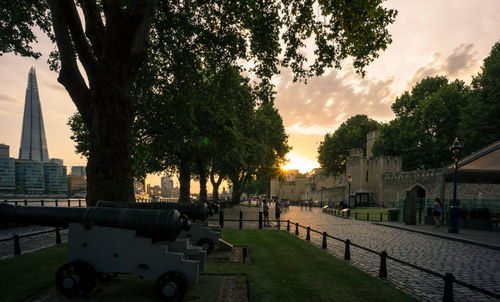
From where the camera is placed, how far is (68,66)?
22.2 feet

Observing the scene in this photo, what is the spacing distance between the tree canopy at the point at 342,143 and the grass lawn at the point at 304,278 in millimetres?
50745

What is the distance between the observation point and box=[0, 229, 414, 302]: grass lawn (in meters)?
4.54

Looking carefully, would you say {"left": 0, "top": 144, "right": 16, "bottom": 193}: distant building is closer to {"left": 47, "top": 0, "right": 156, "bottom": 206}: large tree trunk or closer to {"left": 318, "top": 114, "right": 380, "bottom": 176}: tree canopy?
{"left": 318, "top": 114, "right": 380, "bottom": 176}: tree canopy

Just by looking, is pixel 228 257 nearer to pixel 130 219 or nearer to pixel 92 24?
pixel 130 219

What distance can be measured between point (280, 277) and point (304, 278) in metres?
0.52

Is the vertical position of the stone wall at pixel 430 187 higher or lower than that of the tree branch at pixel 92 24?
lower

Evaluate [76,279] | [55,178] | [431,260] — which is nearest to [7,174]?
[55,178]

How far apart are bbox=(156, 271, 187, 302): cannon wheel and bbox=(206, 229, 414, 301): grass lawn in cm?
124

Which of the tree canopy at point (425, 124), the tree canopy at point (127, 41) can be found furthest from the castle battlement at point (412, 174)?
the tree canopy at point (127, 41)

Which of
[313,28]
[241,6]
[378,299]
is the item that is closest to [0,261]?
[378,299]

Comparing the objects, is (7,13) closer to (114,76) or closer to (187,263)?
(114,76)

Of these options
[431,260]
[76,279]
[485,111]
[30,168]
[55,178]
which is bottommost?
[55,178]

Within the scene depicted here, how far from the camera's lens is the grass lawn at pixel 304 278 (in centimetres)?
465

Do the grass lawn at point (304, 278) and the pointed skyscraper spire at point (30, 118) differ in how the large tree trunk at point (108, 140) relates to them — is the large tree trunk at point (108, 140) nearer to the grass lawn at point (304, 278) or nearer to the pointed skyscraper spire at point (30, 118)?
the grass lawn at point (304, 278)
